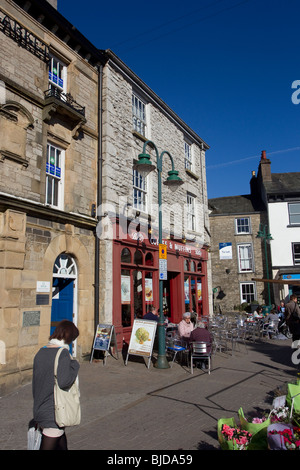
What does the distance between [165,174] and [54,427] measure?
13026 mm

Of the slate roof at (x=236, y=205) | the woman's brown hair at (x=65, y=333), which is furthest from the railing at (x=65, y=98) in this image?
the slate roof at (x=236, y=205)

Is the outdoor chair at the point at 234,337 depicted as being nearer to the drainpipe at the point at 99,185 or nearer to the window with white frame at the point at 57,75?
the drainpipe at the point at 99,185

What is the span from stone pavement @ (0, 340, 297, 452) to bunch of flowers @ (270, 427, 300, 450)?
141 centimetres

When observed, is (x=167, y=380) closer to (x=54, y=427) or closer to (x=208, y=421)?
(x=208, y=421)

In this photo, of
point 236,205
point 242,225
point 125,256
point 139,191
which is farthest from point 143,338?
point 236,205

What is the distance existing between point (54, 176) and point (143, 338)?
505 centimetres

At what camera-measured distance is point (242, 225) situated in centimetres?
2967

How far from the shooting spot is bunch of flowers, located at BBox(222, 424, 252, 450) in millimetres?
3502

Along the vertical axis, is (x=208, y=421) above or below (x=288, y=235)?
below

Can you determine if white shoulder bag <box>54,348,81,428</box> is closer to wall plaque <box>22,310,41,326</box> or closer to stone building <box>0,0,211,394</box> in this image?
stone building <box>0,0,211,394</box>

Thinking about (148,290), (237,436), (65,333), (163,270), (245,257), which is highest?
(245,257)

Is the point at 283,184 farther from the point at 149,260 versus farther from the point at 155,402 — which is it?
the point at 155,402

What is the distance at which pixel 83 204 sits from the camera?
34.9 feet

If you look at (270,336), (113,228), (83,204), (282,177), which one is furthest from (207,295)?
(282,177)
